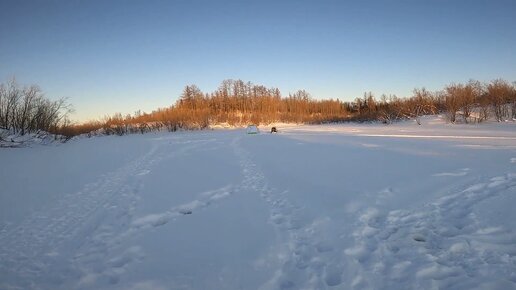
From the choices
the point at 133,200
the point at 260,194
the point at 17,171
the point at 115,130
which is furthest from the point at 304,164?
the point at 115,130

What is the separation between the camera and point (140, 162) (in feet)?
50.6

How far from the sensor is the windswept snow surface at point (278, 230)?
4.04 m

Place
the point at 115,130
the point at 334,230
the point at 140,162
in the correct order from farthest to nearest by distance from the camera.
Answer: the point at 115,130, the point at 140,162, the point at 334,230

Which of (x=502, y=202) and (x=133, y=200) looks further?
(x=133, y=200)

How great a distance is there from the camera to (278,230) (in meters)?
5.63

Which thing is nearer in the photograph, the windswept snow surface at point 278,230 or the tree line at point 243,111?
the windswept snow surface at point 278,230

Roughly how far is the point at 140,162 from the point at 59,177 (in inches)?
155

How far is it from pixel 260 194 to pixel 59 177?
7.96m

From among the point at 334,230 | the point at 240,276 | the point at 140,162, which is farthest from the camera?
the point at 140,162

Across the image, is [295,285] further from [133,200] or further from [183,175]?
[183,175]

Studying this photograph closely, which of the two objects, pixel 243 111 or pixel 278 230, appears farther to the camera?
pixel 243 111

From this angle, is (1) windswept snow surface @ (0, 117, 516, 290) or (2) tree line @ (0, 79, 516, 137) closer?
(1) windswept snow surface @ (0, 117, 516, 290)

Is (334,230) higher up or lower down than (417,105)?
lower down

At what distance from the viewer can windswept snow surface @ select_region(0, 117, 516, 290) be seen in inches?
159
